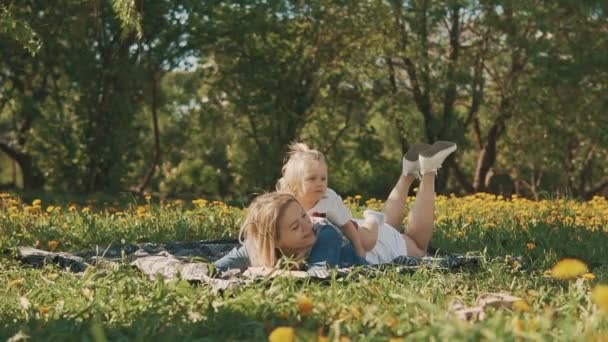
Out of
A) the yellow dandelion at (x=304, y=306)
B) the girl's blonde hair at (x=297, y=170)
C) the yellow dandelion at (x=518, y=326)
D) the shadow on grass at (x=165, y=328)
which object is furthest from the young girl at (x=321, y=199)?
the yellow dandelion at (x=518, y=326)

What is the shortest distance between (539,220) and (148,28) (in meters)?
9.22

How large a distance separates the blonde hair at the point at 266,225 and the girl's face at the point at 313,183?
82 cm

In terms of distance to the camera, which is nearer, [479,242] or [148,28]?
[479,242]

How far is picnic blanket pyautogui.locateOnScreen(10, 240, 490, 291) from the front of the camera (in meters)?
4.35

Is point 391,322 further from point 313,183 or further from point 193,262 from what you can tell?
point 313,183

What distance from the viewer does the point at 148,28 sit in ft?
49.3

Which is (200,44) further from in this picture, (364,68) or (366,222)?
(366,222)

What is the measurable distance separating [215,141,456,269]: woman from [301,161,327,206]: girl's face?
43cm

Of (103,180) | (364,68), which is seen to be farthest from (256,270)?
(364,68)

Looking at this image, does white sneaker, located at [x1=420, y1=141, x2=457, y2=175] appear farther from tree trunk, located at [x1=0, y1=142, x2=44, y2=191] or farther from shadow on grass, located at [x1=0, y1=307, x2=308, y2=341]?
tree trunk, located at [x1=0, y1=142, x2=44, y2=191]

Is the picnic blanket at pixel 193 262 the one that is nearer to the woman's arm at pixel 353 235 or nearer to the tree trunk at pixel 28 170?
the woman's arm at pixel 353 235

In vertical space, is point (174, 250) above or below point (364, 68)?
below

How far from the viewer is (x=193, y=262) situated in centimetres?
530

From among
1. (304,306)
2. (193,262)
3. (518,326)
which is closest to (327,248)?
(193,262)
